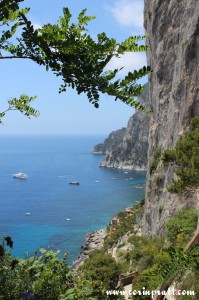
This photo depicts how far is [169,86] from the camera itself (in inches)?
1682

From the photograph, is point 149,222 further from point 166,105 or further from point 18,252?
point 18,252

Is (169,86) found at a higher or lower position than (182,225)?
higher

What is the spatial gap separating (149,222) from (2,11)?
41.7m

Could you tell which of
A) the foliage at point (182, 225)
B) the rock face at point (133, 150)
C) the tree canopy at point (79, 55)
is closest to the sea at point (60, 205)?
the rock face at point (133, 150)

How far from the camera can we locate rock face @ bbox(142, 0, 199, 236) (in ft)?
109

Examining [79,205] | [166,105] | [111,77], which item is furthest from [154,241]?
[79,205]

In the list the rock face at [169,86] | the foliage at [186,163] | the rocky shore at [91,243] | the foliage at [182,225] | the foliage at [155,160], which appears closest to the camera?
the foliage at [186,163]

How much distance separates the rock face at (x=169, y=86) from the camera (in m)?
33.3

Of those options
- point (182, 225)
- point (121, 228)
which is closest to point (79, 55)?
point (182, 225)

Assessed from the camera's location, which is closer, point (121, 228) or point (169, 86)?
point (169, 86)

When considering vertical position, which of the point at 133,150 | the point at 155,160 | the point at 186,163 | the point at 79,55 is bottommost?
the point at 155,160

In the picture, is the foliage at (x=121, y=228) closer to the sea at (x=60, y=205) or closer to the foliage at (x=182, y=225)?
the sea at (x=60, y=205)

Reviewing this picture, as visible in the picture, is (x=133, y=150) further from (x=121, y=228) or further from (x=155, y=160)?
(x=155, y=160)

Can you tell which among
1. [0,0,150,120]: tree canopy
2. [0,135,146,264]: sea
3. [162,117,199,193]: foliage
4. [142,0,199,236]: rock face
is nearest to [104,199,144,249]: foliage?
[0,135,146,264]: sea
